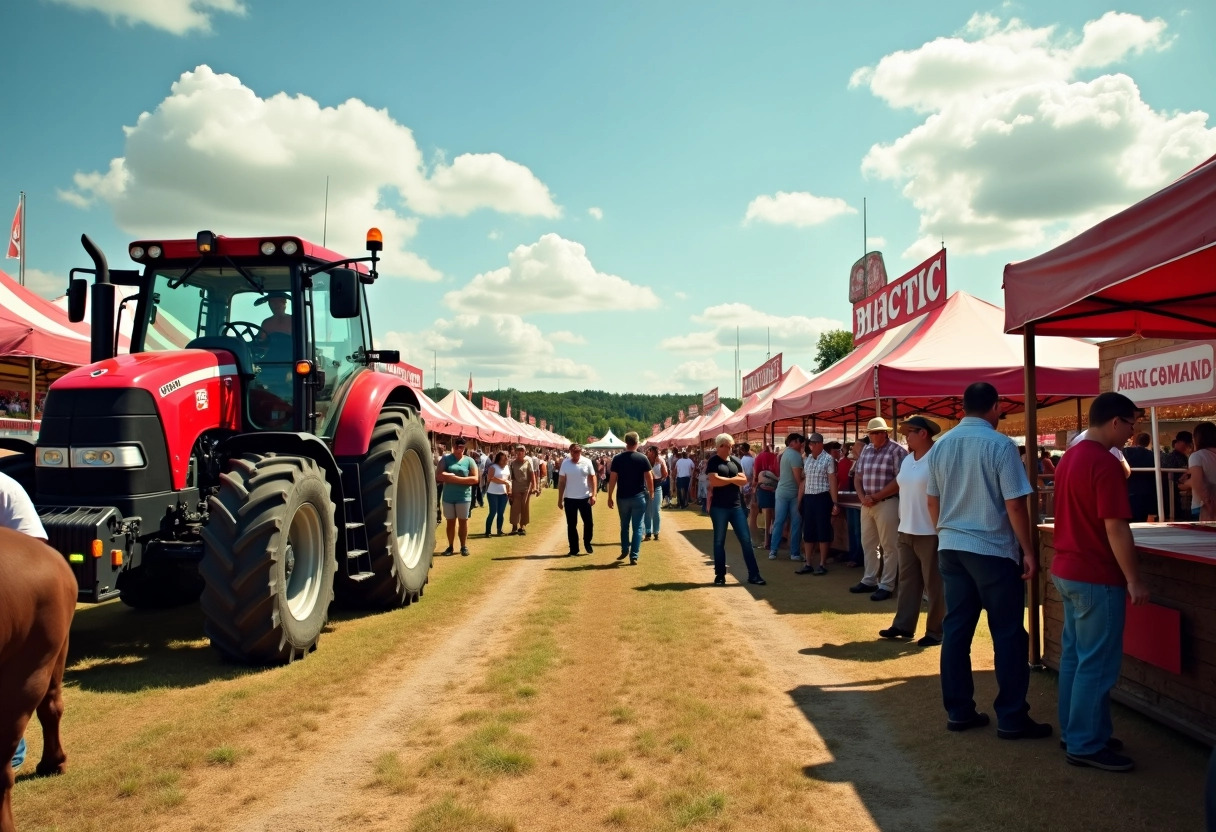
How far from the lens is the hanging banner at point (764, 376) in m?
26.0

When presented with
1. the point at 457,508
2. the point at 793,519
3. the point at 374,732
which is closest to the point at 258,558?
the point at 374,732

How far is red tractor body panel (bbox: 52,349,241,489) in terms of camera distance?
18.5 ft

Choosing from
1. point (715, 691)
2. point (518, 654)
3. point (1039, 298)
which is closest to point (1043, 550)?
point (1039, 298)

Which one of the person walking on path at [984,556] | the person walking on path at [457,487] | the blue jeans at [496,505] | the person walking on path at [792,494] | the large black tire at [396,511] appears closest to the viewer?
the person walking on path at [984,556]

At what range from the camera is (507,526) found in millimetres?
19797

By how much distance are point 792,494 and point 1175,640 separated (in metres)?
7.83

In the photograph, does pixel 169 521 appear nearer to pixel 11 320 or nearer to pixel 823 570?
pixel 11 320

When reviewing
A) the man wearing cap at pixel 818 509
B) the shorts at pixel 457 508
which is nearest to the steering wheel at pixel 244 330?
the shorts at pixel 457 508

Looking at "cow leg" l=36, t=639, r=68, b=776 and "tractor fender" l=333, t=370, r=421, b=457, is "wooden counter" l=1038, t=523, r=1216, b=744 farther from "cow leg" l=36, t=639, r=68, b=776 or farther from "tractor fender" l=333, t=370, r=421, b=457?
"tractor fender" l=333, t=370, r=421, b=457

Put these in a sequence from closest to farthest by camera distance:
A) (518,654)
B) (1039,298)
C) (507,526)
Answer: (1039,298)
(518,654)
(507,526)

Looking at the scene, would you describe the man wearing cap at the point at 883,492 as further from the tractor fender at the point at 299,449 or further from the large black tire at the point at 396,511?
the tractor fender at the point at 299,449

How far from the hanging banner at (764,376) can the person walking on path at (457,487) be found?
1216 centimetres

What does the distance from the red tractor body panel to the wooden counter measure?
6044 millimetres

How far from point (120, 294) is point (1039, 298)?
7198 mm
